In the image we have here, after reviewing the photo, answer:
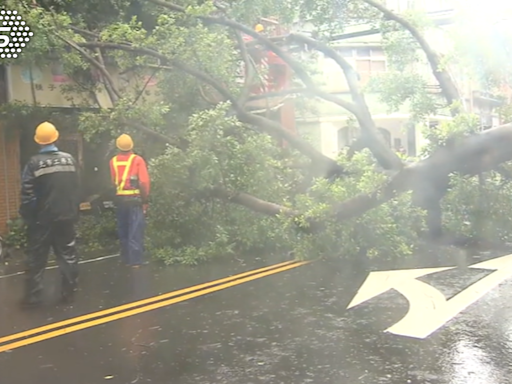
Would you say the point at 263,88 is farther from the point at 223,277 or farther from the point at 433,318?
the point at 433,318

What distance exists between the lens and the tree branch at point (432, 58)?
35.9 ft

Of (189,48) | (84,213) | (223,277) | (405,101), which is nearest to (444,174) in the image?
(405,101)

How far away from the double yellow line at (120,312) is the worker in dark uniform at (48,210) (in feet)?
2.83

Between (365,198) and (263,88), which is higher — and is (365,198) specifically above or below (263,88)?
below

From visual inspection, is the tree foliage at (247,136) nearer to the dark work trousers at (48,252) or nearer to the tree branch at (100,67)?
the tree branch at (100,67)

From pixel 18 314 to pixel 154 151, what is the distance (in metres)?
5.24

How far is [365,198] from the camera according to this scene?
9203 millimetres

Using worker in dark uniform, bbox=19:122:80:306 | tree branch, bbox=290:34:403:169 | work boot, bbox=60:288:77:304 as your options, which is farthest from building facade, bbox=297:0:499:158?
work boot, bbox=60:288:77:304

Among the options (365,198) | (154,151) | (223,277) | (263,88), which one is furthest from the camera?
(263,88)

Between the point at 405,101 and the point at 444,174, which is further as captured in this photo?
the point at 405,101

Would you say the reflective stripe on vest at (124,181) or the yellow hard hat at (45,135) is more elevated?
the yellow hard hat at (45,135)

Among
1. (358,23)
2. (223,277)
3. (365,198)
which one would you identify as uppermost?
(358,23)

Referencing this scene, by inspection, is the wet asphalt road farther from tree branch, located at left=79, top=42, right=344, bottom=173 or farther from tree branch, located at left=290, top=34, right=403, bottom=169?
tree branch, located at left=79, top=42, right=344, bottom=173

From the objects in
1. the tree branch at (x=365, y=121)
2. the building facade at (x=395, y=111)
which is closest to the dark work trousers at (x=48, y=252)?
the tree branch at (x=365, y=121)
